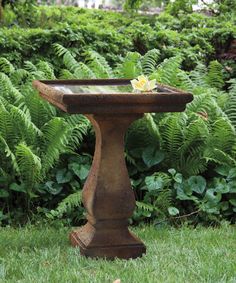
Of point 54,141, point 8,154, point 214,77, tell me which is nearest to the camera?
point 8,154

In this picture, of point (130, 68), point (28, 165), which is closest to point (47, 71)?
point (130, 68)

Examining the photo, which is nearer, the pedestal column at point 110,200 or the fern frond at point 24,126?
the pedestal column at point 110,200

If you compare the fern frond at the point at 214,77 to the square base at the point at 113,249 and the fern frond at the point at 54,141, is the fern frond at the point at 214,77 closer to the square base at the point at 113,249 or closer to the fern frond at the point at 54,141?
the fern frond at the point at 54,141

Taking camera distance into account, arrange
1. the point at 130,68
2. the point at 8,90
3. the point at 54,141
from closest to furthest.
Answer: the point at 54,141, the point at 8,90, the point at 130,68

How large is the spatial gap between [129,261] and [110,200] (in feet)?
1.39

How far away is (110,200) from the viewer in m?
4.61

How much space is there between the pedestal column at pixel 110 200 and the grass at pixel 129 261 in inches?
4.6

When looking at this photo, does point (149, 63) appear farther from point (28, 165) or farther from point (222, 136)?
point (28, 165)

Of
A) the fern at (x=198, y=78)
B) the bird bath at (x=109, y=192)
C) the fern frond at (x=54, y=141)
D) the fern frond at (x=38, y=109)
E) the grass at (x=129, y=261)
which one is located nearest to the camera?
the grass at (x=129, y=261)

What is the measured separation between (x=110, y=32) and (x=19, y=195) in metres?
3.01

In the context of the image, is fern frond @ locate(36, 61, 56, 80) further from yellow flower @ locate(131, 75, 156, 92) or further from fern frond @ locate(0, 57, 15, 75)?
yellow flower @ locate(131, 75, 156, 92)

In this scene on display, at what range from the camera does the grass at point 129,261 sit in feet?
13.6

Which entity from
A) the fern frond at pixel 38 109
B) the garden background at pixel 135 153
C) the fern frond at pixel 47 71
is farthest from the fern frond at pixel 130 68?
the fern frond at pixel 38 109

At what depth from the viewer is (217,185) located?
6129mm
